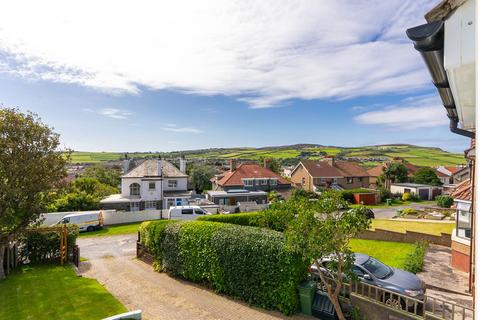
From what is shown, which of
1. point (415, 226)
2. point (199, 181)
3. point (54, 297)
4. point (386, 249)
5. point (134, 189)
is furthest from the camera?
point (199, 181)

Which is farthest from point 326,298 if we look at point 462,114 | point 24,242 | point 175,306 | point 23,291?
point 24,242

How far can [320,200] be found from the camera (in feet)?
32.6

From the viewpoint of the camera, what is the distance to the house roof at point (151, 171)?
41219mm

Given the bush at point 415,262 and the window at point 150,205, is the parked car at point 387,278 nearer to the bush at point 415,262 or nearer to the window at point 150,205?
the bush at point 415,262

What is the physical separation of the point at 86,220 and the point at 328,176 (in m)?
42.5

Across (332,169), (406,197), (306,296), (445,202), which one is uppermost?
(332,169)

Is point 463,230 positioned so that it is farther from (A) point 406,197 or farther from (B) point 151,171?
(A) point 406,197

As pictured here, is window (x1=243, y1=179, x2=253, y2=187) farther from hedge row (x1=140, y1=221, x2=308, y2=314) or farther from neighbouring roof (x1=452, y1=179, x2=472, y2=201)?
neighbouring roof (x1=452, y1=179, x2=472, y2=201)

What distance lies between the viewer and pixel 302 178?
59.9 metres

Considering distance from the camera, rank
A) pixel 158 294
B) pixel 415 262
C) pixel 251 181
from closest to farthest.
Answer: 1. pixel 158 294
2. pixel 415 262
3. pixel 251 181

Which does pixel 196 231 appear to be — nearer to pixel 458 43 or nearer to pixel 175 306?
pixel 175 306

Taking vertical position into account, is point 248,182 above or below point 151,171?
below

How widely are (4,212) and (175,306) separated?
969 cm

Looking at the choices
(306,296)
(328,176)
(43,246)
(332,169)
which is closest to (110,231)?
(43,246)
